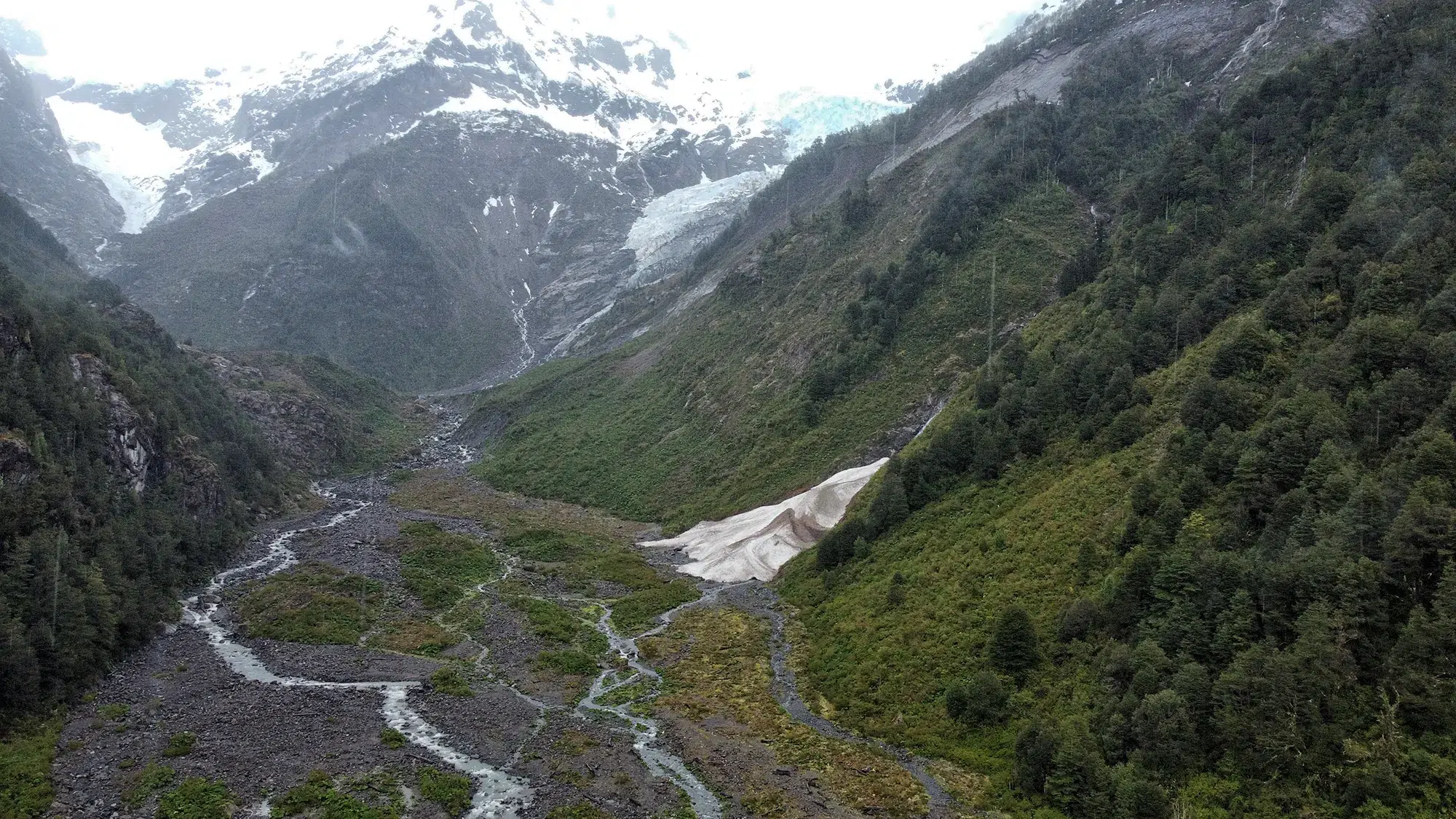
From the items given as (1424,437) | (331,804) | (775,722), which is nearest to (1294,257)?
(1424,437)

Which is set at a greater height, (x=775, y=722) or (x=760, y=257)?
(x=760, y=257)

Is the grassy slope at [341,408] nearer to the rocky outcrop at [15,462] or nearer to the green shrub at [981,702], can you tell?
the rocky outcrop at [15,462]

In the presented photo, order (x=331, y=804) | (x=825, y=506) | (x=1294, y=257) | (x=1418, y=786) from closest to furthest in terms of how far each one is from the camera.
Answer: (x=1418, y=786), (x=331, y=804), (x=1294, y=257), (x=825, y=506)

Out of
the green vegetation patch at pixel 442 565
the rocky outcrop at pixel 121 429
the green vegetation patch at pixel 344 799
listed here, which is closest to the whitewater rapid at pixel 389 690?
the green vegetation patch at pixel 344 799

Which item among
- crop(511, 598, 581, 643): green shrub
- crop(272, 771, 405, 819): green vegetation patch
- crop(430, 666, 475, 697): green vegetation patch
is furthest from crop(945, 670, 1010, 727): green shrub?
crop(511, 598, 581, 643): green shrub

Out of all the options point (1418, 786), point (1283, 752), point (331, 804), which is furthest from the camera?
point (331, 804)

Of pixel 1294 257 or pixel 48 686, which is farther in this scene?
pixel 1294 257

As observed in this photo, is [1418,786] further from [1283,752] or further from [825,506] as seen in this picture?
[825,506]

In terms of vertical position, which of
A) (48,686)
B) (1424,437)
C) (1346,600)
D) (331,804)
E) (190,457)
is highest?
(190,457)
